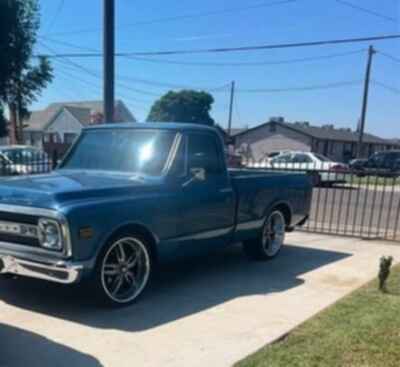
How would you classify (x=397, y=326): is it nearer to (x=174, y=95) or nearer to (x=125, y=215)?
(x=125, y=215)

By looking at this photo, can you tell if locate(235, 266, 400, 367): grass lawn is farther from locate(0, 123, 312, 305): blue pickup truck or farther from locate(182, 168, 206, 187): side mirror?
locate(182, 168, 206, 187): side mirror

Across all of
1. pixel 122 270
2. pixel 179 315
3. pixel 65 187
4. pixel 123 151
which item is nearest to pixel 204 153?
pixel 123 151

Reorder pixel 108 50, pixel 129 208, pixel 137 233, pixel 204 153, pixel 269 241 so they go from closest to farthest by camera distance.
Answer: pixel 129 208, pixel 137 233, pixel 204 153, pixel 269 241, pixel 108 50

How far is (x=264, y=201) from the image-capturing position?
22.4ft

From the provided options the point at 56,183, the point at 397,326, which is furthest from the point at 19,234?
the point at 397,326

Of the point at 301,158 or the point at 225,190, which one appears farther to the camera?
the point at 301,158

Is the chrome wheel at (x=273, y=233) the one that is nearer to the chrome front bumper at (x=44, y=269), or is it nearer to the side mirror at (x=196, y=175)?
the side mirror at (x=196, y=175)

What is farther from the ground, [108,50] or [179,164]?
[108,50]

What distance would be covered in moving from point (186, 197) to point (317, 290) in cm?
202

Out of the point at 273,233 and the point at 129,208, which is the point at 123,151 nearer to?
the point at 129,208

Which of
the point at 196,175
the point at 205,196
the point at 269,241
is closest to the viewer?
the point at 196,175

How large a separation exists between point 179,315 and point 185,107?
62.9 meters

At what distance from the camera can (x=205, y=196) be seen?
568cm

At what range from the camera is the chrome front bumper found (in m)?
4.18
